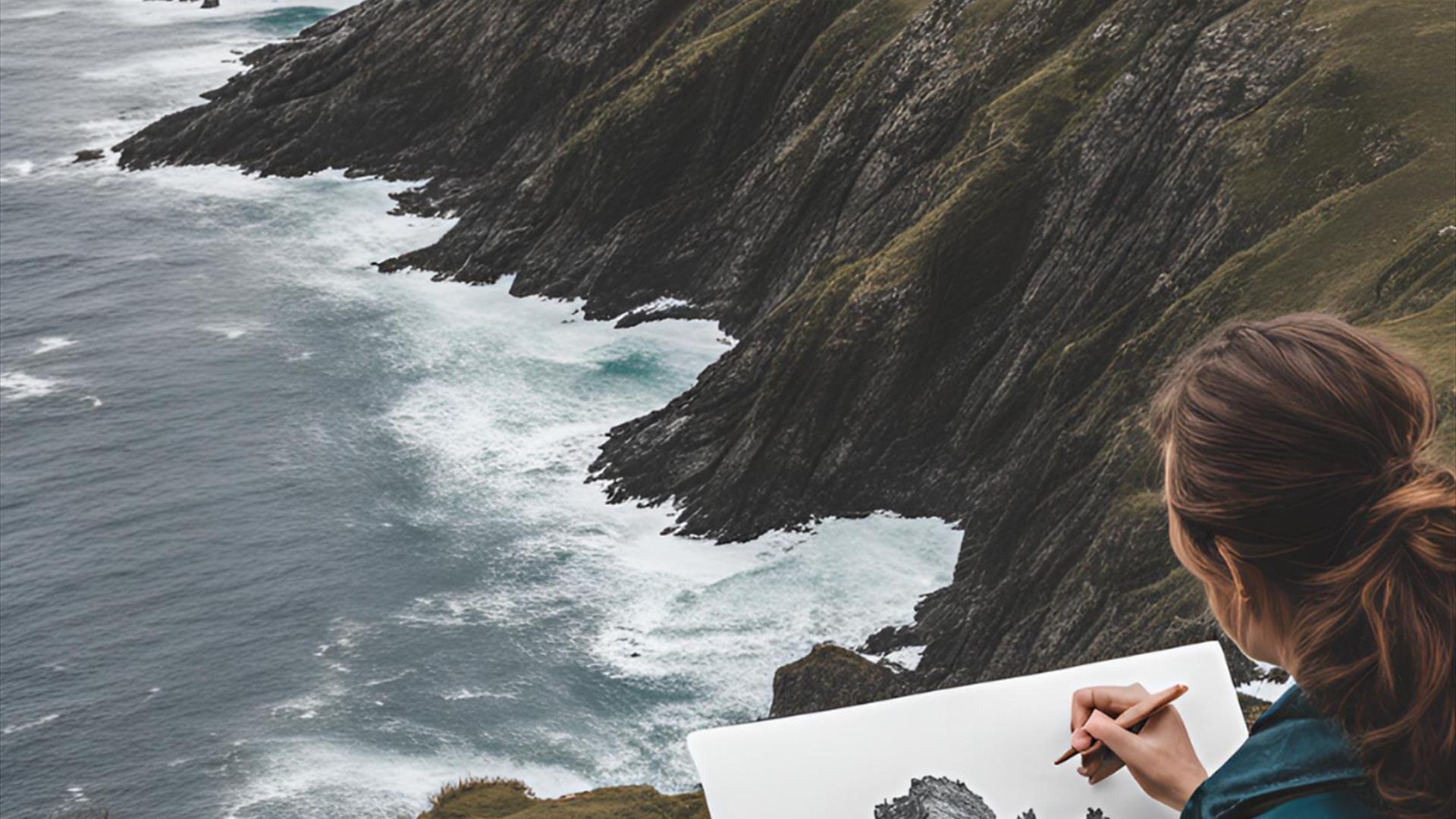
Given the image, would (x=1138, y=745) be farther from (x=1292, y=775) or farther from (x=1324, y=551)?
(x=1324, y=551)

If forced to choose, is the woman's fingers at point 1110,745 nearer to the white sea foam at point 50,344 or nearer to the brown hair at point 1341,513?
the brown hair at point 1341,513

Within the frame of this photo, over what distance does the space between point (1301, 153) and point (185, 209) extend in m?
78.3

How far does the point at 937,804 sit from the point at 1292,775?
9.98 feet

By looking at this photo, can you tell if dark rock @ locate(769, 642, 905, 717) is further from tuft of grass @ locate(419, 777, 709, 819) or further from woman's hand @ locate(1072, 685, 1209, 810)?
woman's hand @ locate(1072, 685, 1209, 810)

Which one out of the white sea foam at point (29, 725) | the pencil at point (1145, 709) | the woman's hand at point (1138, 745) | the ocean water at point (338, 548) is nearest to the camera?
the woman's hand at point (1138, 745)

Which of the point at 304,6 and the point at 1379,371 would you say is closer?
the point at 1379,371

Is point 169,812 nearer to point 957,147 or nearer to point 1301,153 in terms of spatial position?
point 957,147

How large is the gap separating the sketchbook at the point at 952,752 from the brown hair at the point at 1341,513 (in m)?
2.82

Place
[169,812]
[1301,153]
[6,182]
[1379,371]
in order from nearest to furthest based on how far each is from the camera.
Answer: [1379,371] < [1301,153] < [169,812] < [6,182]

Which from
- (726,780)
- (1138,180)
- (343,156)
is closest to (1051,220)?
(1138,180)

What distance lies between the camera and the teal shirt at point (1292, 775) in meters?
4.18

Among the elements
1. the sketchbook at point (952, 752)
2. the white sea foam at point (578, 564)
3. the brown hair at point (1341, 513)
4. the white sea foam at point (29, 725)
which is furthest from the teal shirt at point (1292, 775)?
the white sea foam at point (29, 725)

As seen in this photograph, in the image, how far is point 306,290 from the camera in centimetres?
8550

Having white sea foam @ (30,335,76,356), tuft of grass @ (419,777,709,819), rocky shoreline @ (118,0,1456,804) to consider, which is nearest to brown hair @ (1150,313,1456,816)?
tuft of grass @ (419,777,709,819)
